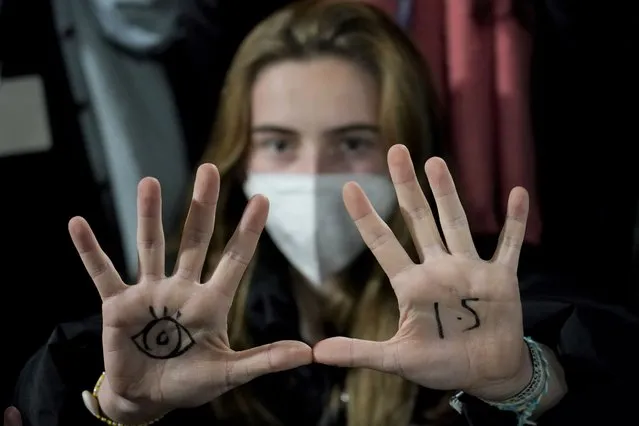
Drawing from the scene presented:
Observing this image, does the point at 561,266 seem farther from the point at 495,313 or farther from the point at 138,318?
the point at 138,318

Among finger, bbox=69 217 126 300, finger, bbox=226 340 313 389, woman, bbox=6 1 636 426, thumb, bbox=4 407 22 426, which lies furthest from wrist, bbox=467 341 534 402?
thumb, bbox=4 407 22 426

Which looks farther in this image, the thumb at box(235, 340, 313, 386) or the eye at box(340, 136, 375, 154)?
the eye at box(340, 136, 375, 154)

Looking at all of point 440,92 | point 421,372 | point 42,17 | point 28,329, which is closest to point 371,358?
point 421,372

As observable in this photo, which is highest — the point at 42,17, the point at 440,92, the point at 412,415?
the point at 42,17

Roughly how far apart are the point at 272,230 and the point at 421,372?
0.84 feet

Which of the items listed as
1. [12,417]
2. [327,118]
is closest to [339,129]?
[327,118]

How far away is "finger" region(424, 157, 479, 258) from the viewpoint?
82 centimetres

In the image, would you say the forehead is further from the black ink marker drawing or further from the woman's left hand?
the black ink marker drawing

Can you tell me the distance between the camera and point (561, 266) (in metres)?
0.96

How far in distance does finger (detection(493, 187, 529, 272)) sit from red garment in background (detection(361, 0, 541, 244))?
0.35 ft

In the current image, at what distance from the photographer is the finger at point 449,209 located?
818 millimetres

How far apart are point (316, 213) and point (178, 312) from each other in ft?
0.69

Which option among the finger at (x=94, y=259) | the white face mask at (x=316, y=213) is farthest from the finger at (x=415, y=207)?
the finger at (x=94, y=259)

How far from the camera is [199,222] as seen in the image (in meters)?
0.83
